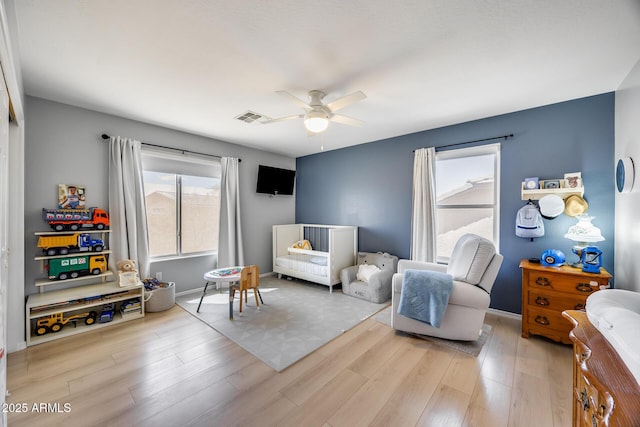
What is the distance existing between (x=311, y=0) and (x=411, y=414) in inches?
97.3

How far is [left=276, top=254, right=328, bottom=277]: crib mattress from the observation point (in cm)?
388

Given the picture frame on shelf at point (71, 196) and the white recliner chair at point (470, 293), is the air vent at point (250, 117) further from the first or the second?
the white recliner chair at point (470, 293)

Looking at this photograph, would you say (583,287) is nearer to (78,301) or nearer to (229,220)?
(229,220)

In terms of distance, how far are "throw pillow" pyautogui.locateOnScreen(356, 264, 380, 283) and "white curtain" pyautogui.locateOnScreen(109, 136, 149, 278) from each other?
9.41 ft

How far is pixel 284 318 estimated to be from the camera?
9.36 ft

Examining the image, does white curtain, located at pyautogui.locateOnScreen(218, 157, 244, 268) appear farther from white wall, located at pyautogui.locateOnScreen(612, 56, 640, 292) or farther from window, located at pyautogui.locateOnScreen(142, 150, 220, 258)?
white wall, located at pyautogui.locateOnScreen(612, 56, 640, 292)

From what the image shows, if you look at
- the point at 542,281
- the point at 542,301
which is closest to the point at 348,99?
the point at 542,281

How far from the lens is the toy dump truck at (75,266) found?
8.30 feet

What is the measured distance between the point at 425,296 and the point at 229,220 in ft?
9.89

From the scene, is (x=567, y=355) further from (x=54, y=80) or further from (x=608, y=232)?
(x=54, y=80)

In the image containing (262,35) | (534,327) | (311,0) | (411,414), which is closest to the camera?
(311,0)

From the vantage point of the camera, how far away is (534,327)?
2387 millimetres

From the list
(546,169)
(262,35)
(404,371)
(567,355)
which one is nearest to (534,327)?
(567,355)

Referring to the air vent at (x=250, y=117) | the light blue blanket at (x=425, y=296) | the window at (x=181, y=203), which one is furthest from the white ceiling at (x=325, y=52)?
the light blue blanket at (x=425, y=296)
